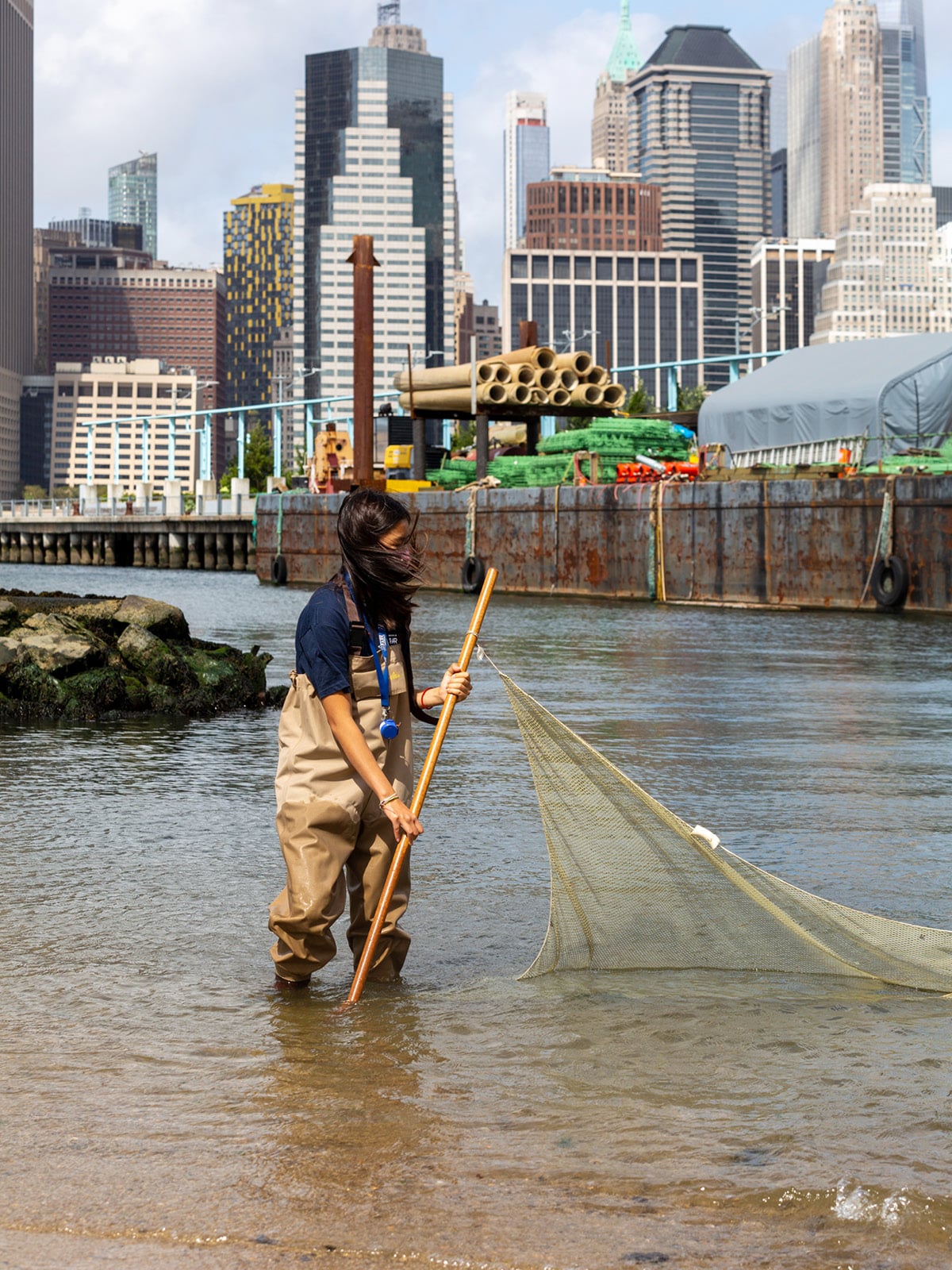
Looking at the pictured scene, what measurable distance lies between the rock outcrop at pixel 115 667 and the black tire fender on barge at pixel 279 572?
32937 mm

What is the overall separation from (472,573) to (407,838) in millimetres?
34640

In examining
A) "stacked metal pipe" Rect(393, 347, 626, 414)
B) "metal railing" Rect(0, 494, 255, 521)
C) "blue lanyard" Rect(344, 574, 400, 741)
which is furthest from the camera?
"metal railing" Rect(0, 494, 255, 521)

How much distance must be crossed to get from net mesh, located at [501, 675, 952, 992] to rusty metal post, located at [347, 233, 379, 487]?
35778 mm

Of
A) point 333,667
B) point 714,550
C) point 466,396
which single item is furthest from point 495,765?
point 466,396

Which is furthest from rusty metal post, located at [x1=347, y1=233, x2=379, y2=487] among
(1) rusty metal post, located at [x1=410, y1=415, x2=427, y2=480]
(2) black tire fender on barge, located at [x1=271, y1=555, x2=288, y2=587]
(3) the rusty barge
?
(2) black tire fender on barge, located at [x1=271, y1=555, x2=288, y2=587]

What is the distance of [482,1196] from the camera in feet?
11.9

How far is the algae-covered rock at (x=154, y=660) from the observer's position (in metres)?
14.2

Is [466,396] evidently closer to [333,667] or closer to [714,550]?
[714,550]

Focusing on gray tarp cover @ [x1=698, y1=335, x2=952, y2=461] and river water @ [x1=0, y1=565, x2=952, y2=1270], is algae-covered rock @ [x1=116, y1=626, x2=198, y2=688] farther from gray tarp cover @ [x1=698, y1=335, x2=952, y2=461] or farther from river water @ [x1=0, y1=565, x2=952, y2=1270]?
gray tarp cover @ [x1=698, y1=335, x2=952, y2=461]

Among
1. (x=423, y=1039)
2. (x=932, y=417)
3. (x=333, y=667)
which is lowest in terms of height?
(x=423, y=1039)

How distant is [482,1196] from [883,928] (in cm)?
239

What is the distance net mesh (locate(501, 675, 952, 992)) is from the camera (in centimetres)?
552

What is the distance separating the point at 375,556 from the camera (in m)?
Answer: 4.84

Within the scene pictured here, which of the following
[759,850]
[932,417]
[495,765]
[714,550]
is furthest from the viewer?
[932,417]
